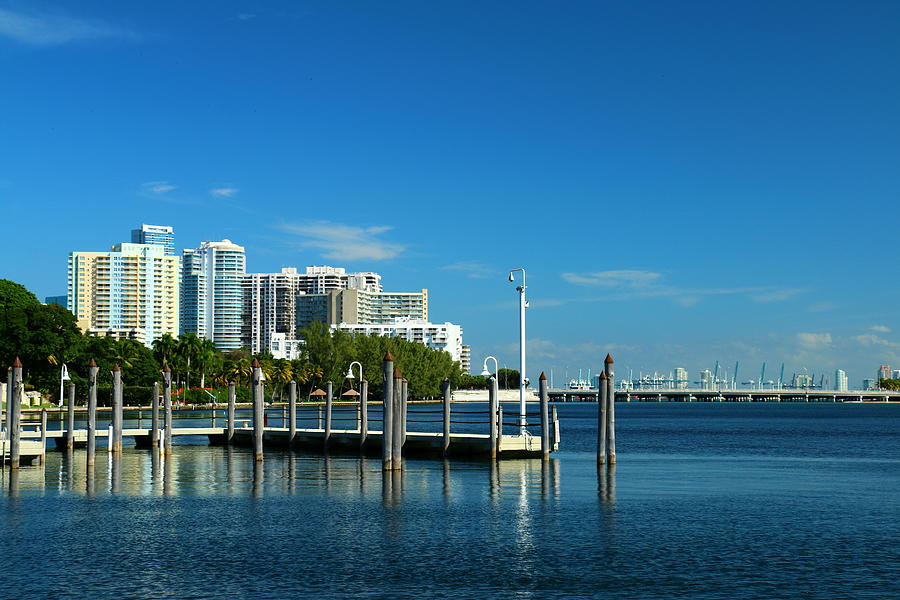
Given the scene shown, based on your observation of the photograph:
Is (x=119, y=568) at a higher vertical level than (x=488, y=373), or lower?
lower

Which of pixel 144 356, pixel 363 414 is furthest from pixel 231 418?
pixel 144 356

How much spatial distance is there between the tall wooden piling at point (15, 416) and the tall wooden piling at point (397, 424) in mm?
14548

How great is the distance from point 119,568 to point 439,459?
89.2ft

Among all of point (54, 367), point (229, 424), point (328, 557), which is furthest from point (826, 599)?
point (54, 367)

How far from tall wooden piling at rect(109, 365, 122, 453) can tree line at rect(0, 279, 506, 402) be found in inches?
461

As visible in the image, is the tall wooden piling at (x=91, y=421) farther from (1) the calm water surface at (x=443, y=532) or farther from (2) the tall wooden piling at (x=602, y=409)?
(2) the tall wooden piling at (x=602, y=409)

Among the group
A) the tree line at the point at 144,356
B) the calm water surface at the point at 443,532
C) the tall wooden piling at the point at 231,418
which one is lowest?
the calm water surface at the point at 443,532

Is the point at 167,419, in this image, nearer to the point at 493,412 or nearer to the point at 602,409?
the point at 493,412

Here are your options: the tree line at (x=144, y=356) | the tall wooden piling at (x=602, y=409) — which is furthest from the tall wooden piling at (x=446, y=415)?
the tree line at (x=144, y=356)

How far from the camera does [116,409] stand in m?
49.2

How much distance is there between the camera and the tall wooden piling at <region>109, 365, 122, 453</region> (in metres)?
48.2

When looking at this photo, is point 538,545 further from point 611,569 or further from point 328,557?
point 328,557

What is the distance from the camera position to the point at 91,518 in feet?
98.7

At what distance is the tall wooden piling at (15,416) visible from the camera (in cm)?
3956
